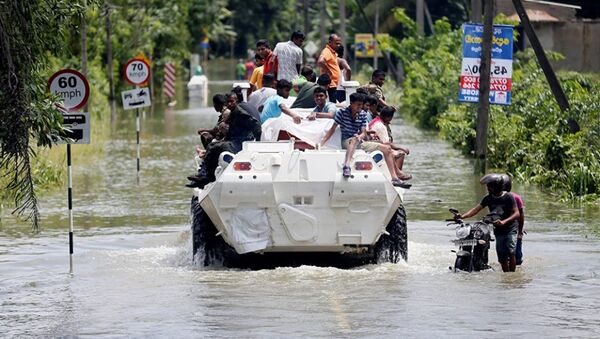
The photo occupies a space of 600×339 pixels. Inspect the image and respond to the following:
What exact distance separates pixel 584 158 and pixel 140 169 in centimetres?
1107

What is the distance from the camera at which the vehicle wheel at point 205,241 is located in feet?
58.8

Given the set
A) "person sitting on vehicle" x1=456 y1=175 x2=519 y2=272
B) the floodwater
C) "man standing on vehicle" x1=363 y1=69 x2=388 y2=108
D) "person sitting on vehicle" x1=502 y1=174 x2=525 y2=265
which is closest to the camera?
the floodwater

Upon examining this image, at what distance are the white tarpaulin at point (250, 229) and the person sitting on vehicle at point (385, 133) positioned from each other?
278 centimetres

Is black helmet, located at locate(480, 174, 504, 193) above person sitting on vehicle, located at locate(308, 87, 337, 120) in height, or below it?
below

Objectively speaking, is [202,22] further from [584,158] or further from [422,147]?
[584,158]

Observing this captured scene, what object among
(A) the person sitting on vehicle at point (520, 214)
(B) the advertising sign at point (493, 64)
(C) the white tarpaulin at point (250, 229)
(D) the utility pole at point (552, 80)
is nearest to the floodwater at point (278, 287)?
(A) the person sitting on vehicle at point (520, 214)

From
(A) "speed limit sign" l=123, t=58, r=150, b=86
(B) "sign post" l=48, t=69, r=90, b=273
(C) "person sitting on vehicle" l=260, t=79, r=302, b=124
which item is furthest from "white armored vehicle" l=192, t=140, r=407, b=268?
(A) "speed limit sign" l=123, t=58, r=150, b=86

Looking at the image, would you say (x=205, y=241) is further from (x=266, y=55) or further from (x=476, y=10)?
(x=476, y=10)

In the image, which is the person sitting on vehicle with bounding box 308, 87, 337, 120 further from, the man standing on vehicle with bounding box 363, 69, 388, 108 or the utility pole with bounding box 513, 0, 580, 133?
the utility pole with bounding box 513, 0, 580, 133

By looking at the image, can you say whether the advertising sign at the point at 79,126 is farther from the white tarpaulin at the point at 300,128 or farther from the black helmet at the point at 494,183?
the black helmet at the point at 494,183

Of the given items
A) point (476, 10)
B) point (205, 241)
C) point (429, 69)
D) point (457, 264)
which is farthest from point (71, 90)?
point (429, 69)

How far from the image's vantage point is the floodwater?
45.7 feet

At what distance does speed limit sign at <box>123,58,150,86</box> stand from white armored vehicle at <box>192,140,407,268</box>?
18849 mm

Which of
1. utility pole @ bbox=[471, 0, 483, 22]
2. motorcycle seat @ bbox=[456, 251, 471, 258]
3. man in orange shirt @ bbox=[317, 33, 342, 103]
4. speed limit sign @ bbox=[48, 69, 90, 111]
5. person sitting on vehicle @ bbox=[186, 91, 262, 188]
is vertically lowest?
motorcycle seat @ bbox=[456, 251, 471, 258]
